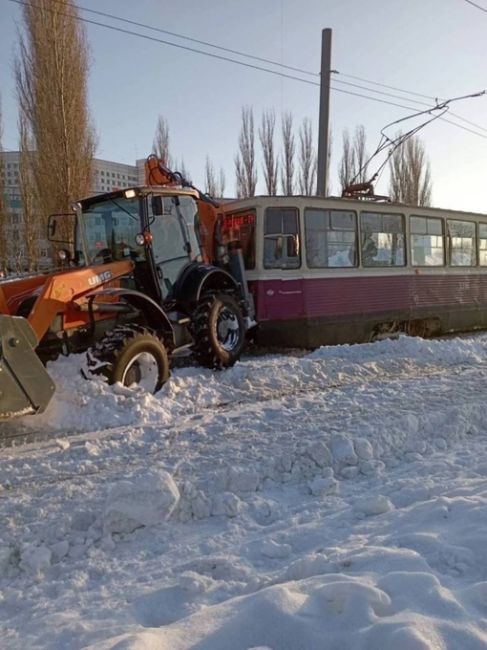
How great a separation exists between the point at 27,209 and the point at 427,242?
17065mm

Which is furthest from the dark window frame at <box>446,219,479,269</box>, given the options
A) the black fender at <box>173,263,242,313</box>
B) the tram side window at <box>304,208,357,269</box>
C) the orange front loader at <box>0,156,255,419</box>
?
the black fender at <box>173,263,242,313</box>

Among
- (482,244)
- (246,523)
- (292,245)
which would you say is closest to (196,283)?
(292,245)

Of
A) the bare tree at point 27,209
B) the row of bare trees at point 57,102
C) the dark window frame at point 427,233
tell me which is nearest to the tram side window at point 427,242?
the dark window frame at point 427,233

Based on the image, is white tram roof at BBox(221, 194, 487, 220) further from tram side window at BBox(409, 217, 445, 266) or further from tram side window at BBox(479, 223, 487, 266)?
tram side window at BBox(479, 223, 487, 266)

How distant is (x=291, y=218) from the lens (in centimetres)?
993

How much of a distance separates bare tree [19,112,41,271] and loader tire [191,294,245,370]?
Result: 16.5m

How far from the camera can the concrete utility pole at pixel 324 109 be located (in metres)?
14.4

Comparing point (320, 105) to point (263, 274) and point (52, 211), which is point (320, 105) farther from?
point (52, 211)

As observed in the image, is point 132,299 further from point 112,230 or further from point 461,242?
point 461,242

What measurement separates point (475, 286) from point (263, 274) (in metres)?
6.65

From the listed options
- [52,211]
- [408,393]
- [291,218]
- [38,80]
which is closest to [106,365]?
[408,393]

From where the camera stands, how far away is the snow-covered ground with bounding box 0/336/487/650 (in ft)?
7.59

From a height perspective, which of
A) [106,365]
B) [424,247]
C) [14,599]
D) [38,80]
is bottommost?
[14,599]

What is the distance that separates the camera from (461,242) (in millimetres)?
13484
